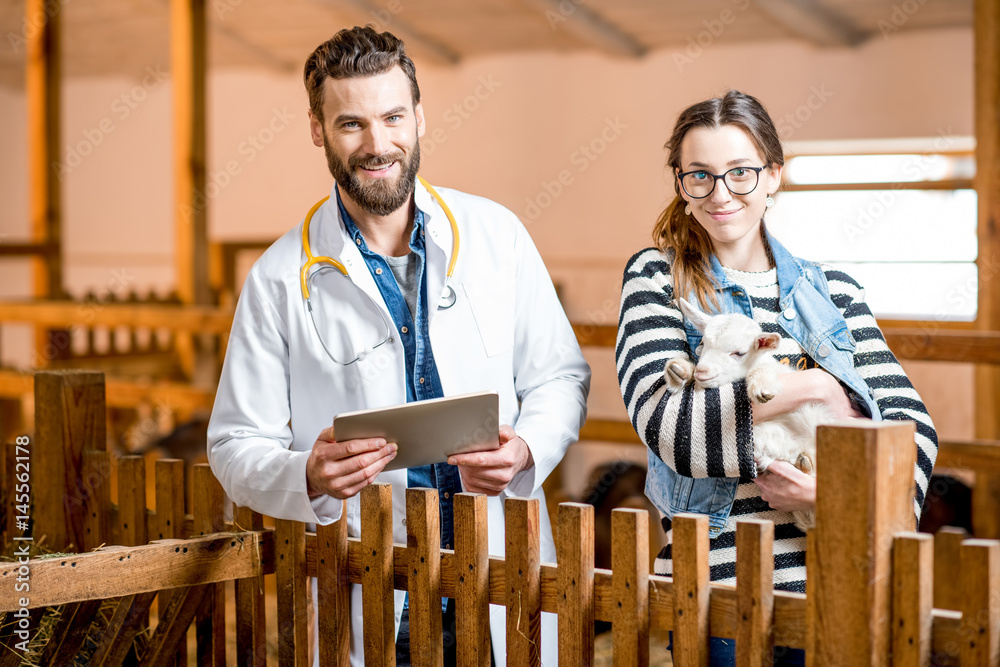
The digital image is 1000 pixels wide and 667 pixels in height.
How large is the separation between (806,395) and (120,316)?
15.5ft

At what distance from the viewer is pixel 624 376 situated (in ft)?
5.56

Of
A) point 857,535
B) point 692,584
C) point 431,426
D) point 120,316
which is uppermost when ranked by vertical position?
point 120,316

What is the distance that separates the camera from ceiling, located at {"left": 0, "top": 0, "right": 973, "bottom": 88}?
21.9 ft

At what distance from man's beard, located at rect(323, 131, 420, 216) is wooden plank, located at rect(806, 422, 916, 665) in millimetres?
874

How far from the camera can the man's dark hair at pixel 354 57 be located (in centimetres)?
178

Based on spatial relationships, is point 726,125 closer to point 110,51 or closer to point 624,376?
point 624,376

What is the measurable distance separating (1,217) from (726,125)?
42.2 ft

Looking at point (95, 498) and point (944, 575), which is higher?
point (95, 498)

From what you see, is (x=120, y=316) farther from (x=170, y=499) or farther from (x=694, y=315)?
(x=694, y=315)

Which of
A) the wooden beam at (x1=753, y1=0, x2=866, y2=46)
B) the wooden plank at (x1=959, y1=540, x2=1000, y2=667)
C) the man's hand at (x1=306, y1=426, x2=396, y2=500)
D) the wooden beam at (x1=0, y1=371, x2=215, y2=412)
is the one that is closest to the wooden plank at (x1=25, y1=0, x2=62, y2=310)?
the wooden beam at (x1=0, y1=371, x2=215, y2=412)

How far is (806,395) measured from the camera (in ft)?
5.19

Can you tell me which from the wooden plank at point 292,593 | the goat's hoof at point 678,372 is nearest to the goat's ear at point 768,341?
the goat's hoof at point 678,372

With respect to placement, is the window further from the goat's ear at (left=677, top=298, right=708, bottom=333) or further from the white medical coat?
the goat's ear at (left=677, top=298, right=708, bottom=333)

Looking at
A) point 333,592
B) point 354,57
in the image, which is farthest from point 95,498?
point 354,57
